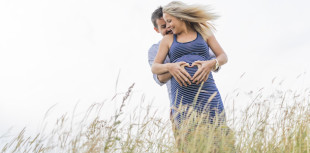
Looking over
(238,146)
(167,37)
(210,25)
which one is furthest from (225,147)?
(210,25)

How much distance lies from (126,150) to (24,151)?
0.72 m

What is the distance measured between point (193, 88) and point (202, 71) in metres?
0.15

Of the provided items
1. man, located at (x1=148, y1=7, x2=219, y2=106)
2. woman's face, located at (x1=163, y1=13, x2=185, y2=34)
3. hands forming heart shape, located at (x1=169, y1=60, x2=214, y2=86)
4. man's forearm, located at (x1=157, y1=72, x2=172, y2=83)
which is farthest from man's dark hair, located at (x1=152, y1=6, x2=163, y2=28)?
hands forming heart shape, located at (x1=169, y1=60, x2=214, y2=86)

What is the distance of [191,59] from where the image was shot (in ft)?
8.00

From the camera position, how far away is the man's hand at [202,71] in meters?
2.32

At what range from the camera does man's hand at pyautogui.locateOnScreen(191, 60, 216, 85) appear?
232cm

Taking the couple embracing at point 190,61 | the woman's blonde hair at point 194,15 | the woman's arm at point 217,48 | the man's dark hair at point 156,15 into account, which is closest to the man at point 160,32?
the man's dark hair at point 156,15

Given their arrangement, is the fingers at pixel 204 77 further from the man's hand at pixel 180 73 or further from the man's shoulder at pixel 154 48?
the man's shoulder at pixel 154 48

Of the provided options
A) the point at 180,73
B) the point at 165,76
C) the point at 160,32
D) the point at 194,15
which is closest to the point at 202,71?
the point at 180,73

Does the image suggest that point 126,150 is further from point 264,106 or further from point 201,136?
point 264,106

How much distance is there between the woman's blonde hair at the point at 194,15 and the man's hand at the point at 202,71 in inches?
13.4

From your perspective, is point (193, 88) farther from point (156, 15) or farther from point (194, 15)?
point (156, 15)

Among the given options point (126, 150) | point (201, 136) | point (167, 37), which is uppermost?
point (167, 37)

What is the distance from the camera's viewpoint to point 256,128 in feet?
8.21
